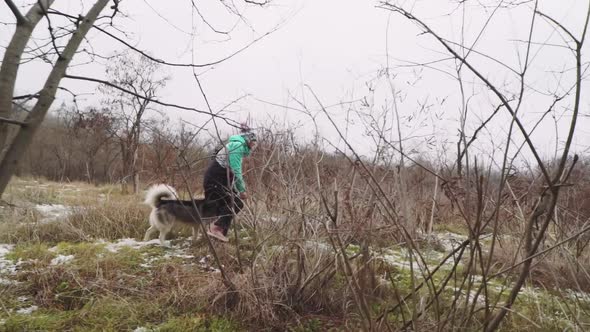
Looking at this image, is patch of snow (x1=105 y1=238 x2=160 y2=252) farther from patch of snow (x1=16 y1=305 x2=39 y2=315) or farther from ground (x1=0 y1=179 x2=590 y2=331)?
patch of snow (x1=16 y1=305 x2=39 y2=315)

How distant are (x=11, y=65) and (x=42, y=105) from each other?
17 centimetres

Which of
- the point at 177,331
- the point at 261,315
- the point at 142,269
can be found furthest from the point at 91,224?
the point at 261,315

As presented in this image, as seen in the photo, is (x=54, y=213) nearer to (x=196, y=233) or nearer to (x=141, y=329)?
(x=196, y=233)

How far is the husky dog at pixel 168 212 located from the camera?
18.2 feet

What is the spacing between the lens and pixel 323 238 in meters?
3.12

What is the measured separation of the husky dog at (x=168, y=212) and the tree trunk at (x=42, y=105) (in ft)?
13.5

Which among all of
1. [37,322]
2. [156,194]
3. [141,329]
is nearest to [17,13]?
[141,329]

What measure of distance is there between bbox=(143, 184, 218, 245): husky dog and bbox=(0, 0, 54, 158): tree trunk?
13.7 ft

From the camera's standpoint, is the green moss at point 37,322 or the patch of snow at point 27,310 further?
the patch of snow at point 27,310

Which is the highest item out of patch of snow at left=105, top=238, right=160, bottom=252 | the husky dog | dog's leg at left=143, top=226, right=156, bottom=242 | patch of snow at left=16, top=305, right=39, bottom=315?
the husky dog

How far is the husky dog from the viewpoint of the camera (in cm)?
556

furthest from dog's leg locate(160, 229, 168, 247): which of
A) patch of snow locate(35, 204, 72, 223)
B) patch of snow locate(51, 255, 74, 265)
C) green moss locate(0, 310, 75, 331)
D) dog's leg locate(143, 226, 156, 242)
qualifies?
green moss locate(0, 310, 75, 331)

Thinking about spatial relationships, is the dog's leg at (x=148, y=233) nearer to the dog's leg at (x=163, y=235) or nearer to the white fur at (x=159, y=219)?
the white fur at (x=159, y=219)

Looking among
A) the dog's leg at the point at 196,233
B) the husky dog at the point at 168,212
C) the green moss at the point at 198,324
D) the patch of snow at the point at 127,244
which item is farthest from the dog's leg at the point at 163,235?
the green moss at the point at 198,324
